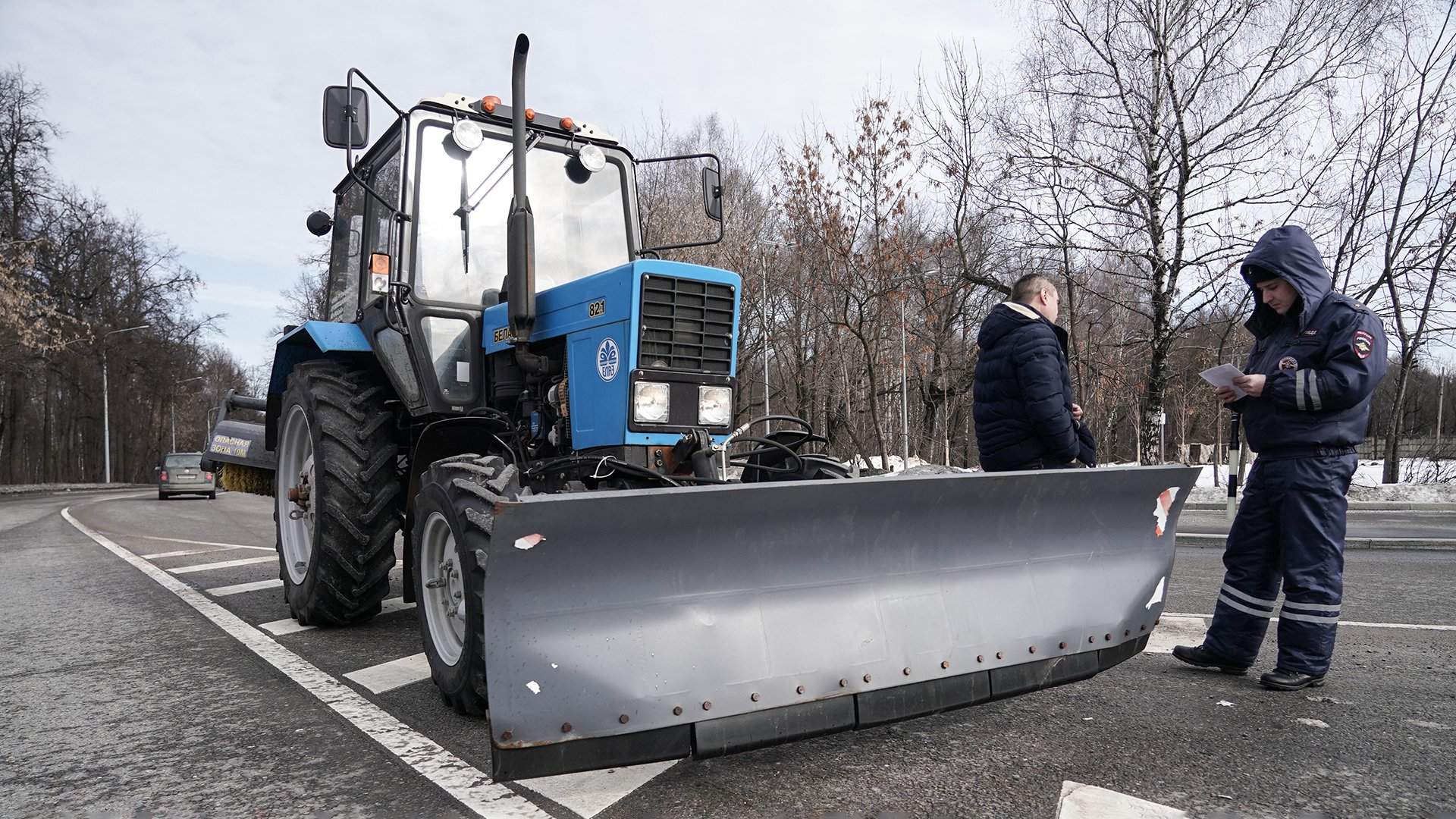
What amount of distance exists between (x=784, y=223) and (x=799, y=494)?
60.0ft

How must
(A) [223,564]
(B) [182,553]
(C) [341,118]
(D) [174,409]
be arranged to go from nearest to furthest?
(C) [341,118]
(A) [223,564]
(B) [182,553]
(D) [174,409]

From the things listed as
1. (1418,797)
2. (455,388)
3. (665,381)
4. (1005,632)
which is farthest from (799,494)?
(455,388)

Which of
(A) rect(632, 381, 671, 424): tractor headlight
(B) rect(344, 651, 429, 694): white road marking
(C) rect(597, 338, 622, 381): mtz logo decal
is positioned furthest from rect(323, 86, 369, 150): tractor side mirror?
(B) rect(344, 651, 429, 694): white road marking

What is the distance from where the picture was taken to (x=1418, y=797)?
2459 mm

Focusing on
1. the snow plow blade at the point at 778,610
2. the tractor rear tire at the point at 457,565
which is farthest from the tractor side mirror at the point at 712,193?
the snow plow blade at the point at 778,610

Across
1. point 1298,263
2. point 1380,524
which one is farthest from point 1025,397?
point 1380,524

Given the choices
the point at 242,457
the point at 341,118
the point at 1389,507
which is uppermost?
the point at 341,118

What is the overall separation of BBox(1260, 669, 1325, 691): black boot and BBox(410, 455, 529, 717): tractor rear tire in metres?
3.04

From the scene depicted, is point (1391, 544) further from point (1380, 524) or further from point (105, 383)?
point (105, 383)

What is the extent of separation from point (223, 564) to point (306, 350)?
10.6 ft

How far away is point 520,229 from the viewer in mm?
3934

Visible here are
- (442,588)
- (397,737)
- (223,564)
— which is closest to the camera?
(397,737)

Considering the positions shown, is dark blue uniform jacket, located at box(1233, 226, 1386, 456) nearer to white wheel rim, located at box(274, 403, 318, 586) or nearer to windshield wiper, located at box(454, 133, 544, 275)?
windshield wiper, located at box(454, 133, 544, 275)

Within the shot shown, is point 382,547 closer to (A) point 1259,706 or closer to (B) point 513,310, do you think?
(B) point 513,310
